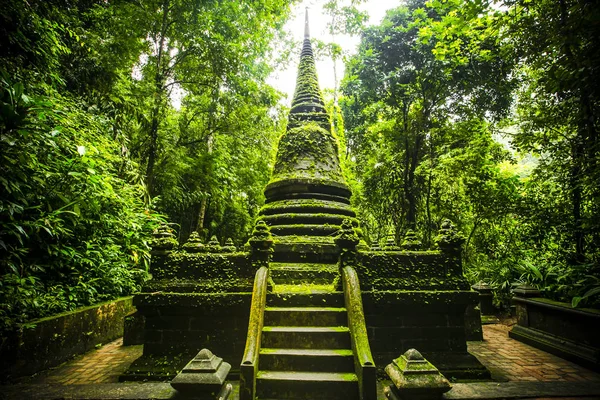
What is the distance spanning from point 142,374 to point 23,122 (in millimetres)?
3417

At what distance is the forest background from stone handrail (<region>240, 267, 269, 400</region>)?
2982mm

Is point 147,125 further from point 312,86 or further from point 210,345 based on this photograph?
point 210,345

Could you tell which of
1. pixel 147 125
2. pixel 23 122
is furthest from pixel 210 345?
pixel 147 125

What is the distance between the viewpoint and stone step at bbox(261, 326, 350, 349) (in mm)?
3705

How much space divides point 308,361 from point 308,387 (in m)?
0.28

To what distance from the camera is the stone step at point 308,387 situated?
3240 mm

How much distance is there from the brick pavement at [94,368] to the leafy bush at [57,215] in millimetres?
807

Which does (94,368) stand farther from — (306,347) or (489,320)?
(489,320)

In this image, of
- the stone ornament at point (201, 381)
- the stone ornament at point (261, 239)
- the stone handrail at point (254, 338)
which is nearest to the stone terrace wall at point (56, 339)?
the stone ornament at point (201, 381)

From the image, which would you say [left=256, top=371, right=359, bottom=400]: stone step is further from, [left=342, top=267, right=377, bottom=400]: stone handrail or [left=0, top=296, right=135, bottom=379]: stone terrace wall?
[left=0, top=296, right=135, bottom=379]: stone terrace wall

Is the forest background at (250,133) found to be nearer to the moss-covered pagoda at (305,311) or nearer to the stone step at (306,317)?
the moss-covered pagoda at (305,311)

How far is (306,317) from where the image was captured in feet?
13.0

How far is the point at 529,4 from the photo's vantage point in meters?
4.80

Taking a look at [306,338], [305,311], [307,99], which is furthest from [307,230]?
[307,99]
